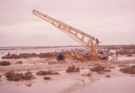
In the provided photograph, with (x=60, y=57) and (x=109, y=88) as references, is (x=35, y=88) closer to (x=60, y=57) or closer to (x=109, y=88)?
(x=109, y=88)

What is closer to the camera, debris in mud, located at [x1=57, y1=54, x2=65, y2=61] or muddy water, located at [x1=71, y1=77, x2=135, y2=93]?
muddy water, located at [x1=71, y1=77, x2=135, y2=93]

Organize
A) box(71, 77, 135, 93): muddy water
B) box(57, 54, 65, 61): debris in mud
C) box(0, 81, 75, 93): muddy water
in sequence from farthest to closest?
box(57, 54, 65, 61): debris in mud < box(0, 81, 75, 93): muddy water < box(71, 77, 135, 93): muddy water

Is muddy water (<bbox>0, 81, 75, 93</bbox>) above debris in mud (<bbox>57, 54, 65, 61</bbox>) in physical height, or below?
below

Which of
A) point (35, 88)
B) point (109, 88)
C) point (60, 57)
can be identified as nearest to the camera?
point (109, 88)

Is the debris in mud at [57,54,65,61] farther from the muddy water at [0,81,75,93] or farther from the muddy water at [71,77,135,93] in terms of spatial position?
the muddy water at [71,77,135,93]

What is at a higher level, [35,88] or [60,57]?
[60,57]

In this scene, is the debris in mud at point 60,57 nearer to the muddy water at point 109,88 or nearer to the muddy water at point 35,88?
the muddy water at point 35,88

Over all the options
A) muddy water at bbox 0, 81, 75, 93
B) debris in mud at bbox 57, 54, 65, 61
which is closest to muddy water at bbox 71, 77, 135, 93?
muddy water at bbox 0, 81, 75, 93

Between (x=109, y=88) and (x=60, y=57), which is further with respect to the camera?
(x=60, y=57)

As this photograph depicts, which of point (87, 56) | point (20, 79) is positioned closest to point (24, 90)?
point (20, 79)

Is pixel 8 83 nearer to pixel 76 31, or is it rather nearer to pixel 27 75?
pixel 27 75

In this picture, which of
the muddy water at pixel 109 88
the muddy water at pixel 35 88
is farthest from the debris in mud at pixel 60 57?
the muddy water at pixel 109 88

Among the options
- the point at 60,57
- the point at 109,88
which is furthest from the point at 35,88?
the point at 60,57

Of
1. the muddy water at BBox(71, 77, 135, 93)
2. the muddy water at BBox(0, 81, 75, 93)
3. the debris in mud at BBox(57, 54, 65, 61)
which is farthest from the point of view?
the debris in mud at BBox(57, 54, 65, 61)
